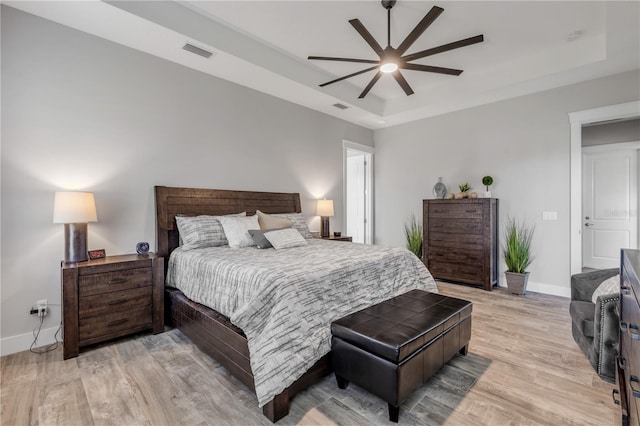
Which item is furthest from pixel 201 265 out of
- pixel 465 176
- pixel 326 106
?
pixel 465 176

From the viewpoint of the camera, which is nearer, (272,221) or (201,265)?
(201,265)

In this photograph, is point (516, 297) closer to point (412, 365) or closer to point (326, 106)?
point (412, 365)

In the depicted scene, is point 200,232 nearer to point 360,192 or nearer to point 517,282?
point 360,192

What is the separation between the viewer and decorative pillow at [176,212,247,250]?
3.16 meters

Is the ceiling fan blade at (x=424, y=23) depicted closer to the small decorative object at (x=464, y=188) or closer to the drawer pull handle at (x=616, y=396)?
the drawer pull handle at (x=616, y=396)

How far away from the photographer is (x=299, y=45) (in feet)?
11.7

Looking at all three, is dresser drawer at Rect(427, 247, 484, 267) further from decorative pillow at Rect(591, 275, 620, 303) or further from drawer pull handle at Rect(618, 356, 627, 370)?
drawer pull handle at Rect(618, 356, 627, 370)

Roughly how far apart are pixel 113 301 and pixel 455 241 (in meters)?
4.42

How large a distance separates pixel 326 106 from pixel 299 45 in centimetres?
138

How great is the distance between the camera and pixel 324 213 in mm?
4922

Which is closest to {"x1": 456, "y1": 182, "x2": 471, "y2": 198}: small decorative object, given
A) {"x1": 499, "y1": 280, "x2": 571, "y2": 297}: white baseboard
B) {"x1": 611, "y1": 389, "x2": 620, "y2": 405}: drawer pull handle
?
{"x1": 499, "y1": 280, "x2": 571, "y2": 297}: white baseboard

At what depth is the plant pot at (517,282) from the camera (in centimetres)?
410

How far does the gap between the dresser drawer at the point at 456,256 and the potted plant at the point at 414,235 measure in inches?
13.9

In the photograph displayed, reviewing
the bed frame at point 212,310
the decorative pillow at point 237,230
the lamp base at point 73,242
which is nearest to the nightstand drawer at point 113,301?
the bed frame at point 212,310
